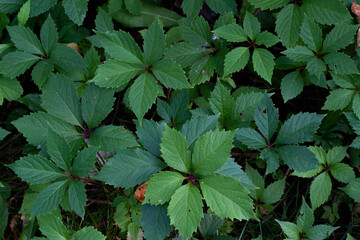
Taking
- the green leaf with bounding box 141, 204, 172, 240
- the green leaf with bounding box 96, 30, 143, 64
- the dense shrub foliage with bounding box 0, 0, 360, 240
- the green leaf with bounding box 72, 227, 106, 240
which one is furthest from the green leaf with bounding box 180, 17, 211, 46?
the green leaf with bounding box 72, 227, 106, 240

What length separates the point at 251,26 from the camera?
1.97 metres

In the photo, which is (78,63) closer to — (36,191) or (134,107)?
(134,107)

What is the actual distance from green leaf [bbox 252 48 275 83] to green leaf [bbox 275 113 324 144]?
1.12 ft

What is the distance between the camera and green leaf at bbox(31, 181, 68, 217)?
Result: 1.58 m

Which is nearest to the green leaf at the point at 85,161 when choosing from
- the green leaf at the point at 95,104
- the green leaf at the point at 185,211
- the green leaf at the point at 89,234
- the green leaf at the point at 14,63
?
the green leaf at the point at 95,104

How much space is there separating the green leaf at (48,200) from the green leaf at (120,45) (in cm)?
78

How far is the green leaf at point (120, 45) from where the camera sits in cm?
174

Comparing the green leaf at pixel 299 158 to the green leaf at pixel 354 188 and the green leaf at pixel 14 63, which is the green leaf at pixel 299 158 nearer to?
the green leaf at pixel 354 188

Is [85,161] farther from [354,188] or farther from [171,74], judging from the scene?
[354,188]

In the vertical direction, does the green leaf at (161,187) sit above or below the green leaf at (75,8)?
below

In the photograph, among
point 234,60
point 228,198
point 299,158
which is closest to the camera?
point 228,198

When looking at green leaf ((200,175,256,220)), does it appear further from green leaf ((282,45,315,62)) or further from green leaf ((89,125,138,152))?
green leaf ((282,45,315,62))

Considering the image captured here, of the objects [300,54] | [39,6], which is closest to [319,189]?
[300,54]

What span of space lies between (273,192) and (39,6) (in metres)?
2.14
